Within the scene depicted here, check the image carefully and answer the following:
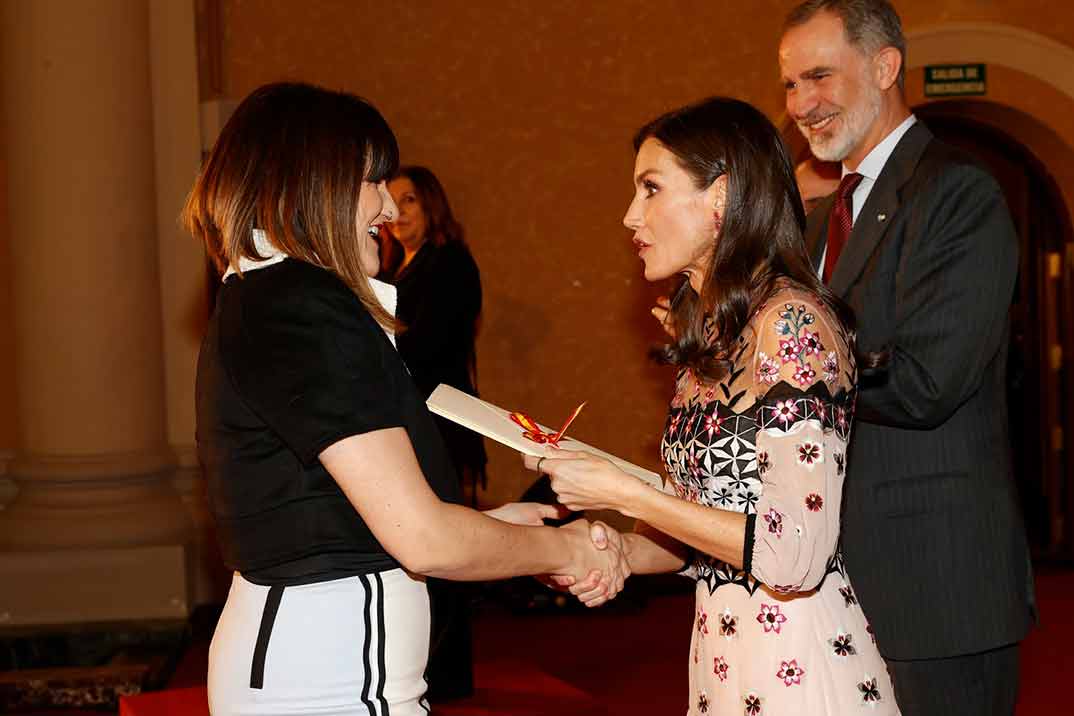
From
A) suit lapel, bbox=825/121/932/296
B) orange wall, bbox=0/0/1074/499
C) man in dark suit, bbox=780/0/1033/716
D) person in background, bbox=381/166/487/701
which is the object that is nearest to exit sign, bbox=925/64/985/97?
orange wall, bbox=0/0/1074/499

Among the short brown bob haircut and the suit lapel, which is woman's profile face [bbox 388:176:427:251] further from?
the short brown bob haircut

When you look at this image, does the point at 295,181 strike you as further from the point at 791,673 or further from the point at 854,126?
the point at 854,126

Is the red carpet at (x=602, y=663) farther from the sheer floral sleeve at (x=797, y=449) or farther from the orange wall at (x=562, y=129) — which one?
the sheer floral sleeve at (x=797, y=449)

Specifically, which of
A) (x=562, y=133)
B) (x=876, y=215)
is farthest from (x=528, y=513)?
(x=562, y=133)

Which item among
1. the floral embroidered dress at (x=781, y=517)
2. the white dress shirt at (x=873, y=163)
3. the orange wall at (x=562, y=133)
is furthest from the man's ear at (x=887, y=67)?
the orange wall at (x=562, y=133)

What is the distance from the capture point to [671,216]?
207 cm

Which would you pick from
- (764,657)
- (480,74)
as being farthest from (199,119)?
(764,657)

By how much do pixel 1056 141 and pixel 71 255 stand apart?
16.0 feet

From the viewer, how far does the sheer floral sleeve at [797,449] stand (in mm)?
1815

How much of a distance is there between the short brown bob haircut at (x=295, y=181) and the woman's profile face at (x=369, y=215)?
0.02m

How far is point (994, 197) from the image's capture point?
2.38m

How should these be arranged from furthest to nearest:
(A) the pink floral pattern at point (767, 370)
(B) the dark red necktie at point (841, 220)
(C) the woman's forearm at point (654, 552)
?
(B) the dark red necktie at point (841, 220) → (C) the woman's forearm at point (654, 552) → (A) the pink floral pattern at point (767, 370)

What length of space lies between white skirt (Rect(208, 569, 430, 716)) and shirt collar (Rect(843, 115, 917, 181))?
4.56ft

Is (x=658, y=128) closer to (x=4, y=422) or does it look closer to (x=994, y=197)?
(x=994, y=197)
